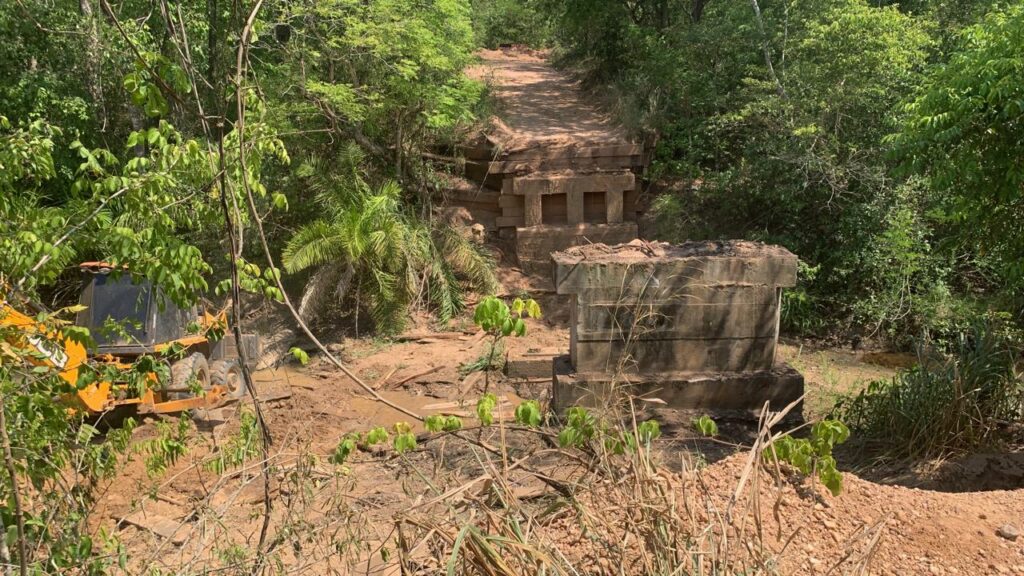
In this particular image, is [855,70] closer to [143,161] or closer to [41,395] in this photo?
[143,161]

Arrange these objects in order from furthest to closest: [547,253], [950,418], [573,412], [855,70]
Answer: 1. [547,253]
2. [855,70]
3. [950,418]
4. [573,412]

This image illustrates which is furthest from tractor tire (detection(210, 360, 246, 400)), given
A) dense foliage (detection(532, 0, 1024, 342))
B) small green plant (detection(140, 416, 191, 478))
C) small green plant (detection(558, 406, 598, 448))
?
dense foliage (detection(532, 0, 1024, 342))

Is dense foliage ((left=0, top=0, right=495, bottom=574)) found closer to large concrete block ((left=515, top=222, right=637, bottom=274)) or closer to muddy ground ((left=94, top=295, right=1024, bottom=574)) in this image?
large concrete block ((left=515, top=222, right=637, bottom=274))

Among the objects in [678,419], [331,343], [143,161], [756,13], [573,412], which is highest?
[756,13]

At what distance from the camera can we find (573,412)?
142 inches

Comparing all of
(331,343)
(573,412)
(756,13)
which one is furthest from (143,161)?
(756,13)

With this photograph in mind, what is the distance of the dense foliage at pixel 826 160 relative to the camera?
12094mm

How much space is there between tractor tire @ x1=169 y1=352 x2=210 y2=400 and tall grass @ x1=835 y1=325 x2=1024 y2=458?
22.8 ft

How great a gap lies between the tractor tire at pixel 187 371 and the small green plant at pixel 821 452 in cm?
654

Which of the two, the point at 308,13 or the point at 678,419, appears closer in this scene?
the point at 678,419

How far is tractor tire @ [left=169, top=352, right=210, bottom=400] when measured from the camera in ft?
28.0

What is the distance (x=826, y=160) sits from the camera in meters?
12.7

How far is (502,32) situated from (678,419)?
948 inches

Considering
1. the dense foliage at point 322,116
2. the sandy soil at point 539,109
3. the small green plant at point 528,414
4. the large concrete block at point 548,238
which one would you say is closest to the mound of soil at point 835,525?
the small green plant at point 528,414
